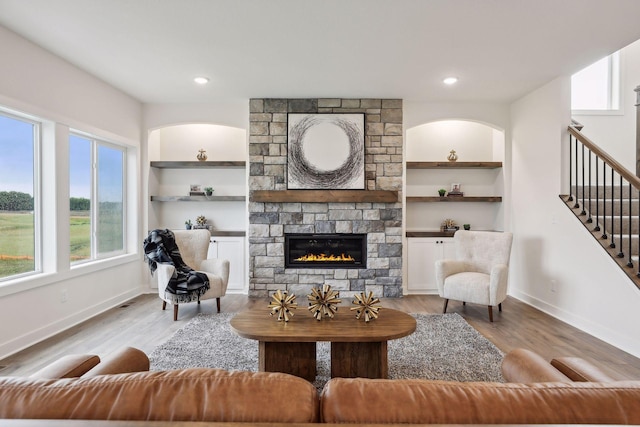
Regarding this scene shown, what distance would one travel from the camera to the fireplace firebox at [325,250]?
475 cm

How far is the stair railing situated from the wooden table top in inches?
86.5

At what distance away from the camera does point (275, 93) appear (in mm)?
4422

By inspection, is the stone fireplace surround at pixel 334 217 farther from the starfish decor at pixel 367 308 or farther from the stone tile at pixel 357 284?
the starfish decor at pixel 367 308

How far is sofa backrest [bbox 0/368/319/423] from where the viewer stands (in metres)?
0.78

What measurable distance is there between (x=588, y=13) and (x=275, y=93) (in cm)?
320

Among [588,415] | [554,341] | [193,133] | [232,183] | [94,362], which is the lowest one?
[554,341]

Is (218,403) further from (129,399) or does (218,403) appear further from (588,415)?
(588,415)

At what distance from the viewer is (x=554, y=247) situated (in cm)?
385

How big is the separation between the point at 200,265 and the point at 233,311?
2.42 ft

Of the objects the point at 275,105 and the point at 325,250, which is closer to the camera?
the point at 275,105

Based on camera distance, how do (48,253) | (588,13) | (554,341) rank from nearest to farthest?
1. (588,13)
2. (554,341)
3. (48,253)

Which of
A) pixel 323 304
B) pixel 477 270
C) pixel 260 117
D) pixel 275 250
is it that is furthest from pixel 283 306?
pixel 260 117

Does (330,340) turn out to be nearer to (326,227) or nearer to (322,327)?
(322,327)

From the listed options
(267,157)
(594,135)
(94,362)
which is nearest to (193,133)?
(267,157)
